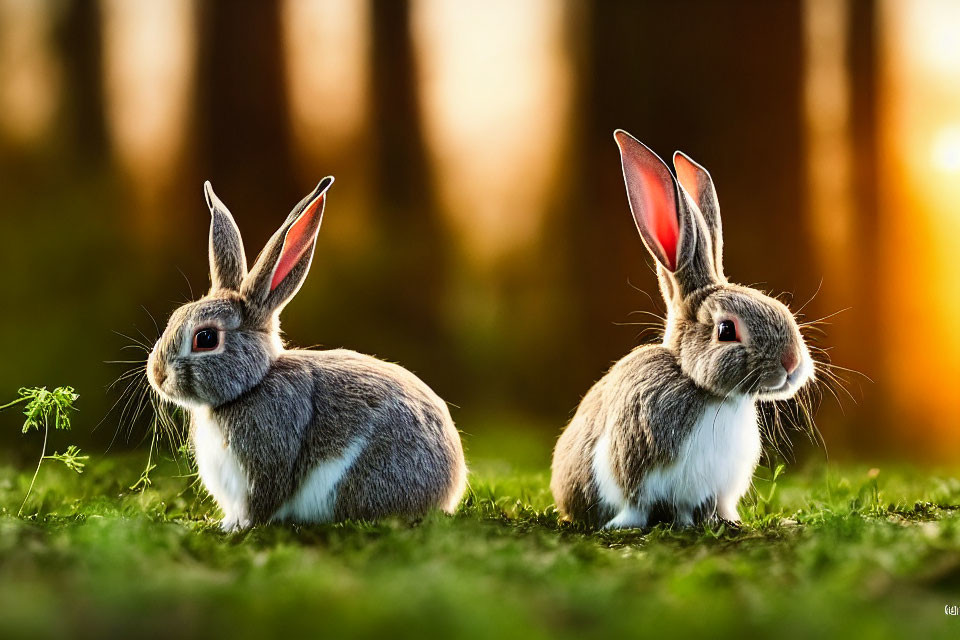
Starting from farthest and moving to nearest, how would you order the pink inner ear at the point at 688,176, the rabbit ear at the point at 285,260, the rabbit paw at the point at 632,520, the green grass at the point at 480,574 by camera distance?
1. the pink inner ear at the point at 688,176
2. the rabbit ear at the point at 285,260
3. the rabbit paw at the point at 632,520
4. the green grass at the point at 480,574

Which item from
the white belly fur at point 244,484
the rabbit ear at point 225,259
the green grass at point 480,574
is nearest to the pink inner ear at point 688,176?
the green grass at point 480,574

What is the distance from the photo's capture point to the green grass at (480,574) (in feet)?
6.97

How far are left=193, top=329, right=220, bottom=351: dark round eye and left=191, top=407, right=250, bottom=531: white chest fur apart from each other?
0.26m

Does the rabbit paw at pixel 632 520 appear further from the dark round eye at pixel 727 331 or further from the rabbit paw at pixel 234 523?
the rabbit paw at pixel 234 523

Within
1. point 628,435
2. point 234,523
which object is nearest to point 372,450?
point 234,523

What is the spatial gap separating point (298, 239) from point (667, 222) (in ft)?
5.22

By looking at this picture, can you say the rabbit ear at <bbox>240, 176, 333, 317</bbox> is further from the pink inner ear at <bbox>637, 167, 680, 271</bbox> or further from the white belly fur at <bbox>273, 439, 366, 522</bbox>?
the pink inner ear at <bbox>637, 167, 680, 271</bbox>

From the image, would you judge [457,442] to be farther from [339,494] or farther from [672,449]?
[672,449]

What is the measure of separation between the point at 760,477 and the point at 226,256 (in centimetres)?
262

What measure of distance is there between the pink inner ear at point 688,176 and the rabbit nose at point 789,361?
1.00 metres

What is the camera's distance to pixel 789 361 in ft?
12.5

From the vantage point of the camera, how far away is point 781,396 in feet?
12.7

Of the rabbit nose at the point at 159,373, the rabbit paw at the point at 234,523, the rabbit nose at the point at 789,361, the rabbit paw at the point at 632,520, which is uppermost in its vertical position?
the rabbit nose at the point at 159,373

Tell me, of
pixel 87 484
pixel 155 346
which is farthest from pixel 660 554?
pixel 87 484
